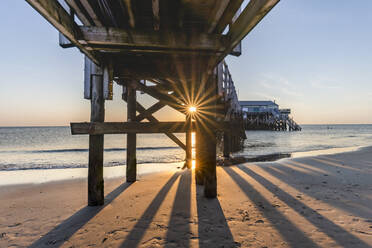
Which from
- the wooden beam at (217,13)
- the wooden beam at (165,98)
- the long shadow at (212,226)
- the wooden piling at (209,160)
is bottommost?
the long shadow at (212,226)

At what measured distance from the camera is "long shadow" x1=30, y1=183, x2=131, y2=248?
2389 mm

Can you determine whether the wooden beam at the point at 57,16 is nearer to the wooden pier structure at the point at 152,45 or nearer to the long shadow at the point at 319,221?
the wooden pier structure at the point at 152,45

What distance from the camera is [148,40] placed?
2795 millimetres

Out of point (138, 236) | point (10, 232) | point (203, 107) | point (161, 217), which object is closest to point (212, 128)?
point (203, 107)

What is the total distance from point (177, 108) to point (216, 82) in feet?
6.44

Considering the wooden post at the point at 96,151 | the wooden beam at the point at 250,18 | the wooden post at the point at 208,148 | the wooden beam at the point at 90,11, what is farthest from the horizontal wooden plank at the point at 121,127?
the wooden beam at the point at 250,18

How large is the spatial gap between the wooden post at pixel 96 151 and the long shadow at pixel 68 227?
23 centimetres

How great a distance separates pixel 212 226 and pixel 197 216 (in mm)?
372

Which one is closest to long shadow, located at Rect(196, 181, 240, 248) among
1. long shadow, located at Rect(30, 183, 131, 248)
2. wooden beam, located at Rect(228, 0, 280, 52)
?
long shadow, located at Rect(30, 183, 131, 248)

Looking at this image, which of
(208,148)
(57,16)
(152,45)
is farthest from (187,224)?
(57,16)

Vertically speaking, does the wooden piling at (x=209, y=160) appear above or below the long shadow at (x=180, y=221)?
above

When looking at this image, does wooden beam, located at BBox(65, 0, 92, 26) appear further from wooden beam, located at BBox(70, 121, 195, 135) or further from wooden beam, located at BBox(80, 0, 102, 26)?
wooden beam, located at BBox(70, 121, 195, 135)

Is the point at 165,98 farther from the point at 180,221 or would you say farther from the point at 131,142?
the point at 180,221

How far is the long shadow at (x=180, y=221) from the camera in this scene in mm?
2309
